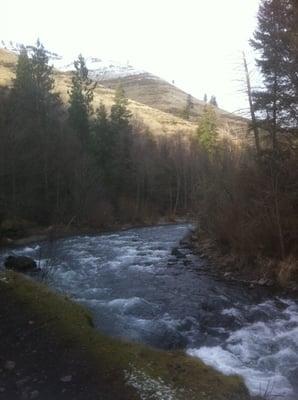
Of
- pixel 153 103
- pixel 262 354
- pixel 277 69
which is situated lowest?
pixel 262 354

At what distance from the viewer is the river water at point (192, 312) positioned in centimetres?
945

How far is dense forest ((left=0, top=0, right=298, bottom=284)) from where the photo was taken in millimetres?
19266

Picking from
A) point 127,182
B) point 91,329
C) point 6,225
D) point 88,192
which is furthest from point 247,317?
point 127,182

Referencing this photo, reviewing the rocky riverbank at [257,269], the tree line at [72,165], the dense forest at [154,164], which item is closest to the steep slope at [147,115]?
the dense forest at [154,164]

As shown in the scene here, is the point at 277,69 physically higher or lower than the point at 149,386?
higher

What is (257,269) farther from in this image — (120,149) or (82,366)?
(120,149)

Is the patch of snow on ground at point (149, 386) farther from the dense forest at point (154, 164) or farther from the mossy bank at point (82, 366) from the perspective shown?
the dense forest at point (154, 164)

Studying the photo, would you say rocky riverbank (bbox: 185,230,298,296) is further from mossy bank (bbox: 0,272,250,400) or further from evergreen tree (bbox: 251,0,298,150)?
mossy bank (bbox: 0,272,250,400)

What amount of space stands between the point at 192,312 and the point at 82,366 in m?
7.38

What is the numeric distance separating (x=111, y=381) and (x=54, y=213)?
112 feet

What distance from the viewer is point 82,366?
641 cm

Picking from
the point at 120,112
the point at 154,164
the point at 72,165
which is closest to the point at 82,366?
the point at 72,165

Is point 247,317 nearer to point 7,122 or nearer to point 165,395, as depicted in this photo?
point 165,395

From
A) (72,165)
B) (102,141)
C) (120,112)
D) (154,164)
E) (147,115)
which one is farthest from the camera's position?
(147,115)
